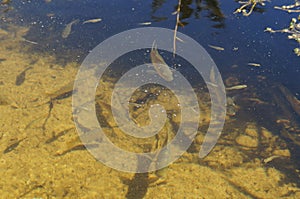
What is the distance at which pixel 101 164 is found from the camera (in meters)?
2.47

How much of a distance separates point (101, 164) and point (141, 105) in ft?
2.75

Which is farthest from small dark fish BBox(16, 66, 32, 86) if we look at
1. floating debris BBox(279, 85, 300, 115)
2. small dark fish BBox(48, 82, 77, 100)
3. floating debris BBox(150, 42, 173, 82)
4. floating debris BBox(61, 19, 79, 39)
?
floating debris BBox(279, 85, 300, 115)

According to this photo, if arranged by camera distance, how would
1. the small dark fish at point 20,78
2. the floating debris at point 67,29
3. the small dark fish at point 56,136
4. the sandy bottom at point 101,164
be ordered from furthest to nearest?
the floating debris at point 67,29 < the small dark fish at point 20,78 < the small dark fish at point 56,136 < the sandy bottom at point 101,164

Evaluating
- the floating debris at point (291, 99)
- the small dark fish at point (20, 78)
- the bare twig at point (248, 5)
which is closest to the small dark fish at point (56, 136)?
the small dark fish at point (20, 78)

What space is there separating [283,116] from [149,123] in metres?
1.31

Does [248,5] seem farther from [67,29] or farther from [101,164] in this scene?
[101,164]

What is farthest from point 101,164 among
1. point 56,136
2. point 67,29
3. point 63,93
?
point 67,29

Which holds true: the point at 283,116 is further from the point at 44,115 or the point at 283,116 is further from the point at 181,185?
the point at 44,115

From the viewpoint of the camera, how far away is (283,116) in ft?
9.94

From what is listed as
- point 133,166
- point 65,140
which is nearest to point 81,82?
point 65,140

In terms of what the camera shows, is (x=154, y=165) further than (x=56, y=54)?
No

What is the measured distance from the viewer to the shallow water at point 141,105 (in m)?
2.37

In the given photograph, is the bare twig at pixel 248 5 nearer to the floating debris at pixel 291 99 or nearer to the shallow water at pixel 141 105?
the shallow water at pixel 141 105

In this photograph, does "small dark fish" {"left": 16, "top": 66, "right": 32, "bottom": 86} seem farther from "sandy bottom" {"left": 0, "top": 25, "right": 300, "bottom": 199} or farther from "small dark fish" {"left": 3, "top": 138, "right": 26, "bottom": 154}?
"small dark fish" {"left": 3, "top": 138, "right": 26, "bottom": 154}
